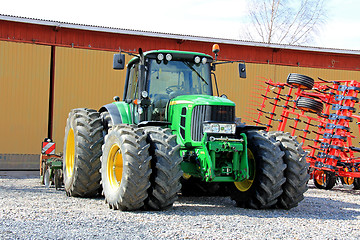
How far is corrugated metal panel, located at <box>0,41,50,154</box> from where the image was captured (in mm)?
15539

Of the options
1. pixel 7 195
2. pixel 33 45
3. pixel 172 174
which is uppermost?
pixel 33 45

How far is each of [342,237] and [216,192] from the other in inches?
146

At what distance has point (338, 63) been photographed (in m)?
19.9

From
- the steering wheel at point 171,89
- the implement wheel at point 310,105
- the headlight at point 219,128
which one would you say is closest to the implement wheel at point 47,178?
the steering wheel at point 171,89

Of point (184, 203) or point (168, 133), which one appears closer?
point (168, 133)

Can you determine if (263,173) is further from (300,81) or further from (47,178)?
(300,81)

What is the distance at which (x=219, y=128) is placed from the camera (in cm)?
731

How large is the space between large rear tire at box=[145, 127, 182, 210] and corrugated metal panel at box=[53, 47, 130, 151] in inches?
393

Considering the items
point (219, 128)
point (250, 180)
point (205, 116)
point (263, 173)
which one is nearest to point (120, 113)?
point (205, 116)

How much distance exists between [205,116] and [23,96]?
1012 cm

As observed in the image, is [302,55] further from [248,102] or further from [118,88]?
[118,88]

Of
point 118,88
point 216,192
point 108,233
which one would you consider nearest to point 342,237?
point 108,233

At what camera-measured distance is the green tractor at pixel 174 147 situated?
21.8ft

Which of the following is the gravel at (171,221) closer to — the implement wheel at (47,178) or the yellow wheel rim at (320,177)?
the implement wheel at (47,178)
